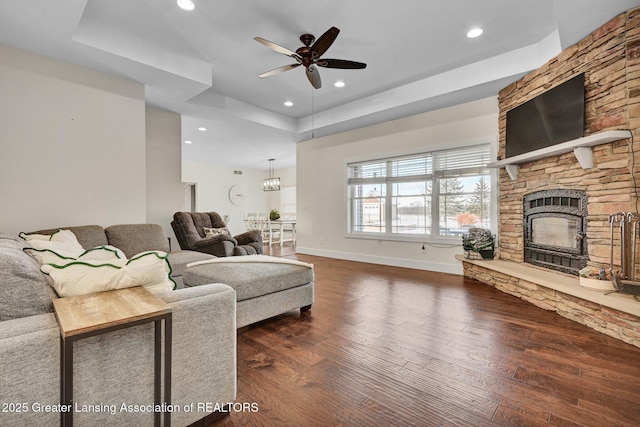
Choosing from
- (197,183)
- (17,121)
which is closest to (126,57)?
(17,121)

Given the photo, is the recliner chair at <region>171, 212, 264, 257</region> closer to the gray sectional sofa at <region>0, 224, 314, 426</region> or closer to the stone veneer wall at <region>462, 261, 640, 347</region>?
the gray sectional sofa at <region>0, 224, 314, 426</region>

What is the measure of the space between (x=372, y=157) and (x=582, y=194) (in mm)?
3376

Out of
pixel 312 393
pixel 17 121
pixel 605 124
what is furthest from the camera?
pixel 17 121

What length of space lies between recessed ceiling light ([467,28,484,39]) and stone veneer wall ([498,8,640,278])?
35.3 inches

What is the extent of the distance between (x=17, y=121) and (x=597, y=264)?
19.8 feet

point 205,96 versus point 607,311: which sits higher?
point 205,96

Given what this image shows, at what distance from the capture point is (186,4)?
2762mm

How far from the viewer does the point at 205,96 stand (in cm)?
481

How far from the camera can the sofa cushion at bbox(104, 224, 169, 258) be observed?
3.46m

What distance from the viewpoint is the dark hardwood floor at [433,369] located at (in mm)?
1500

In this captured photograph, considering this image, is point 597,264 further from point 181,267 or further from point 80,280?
point 181,267

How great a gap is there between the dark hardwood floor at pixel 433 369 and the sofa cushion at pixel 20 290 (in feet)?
3.17

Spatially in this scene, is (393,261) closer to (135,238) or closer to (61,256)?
(135,238)

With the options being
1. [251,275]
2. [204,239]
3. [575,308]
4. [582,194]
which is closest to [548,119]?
[582,194]
